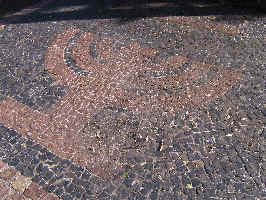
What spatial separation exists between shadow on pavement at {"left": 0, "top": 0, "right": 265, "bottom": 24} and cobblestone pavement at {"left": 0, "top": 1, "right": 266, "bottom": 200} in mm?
333

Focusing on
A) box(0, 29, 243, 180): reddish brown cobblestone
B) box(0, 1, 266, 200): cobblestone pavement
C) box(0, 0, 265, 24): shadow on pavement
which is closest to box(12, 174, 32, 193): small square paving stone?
box(0, 1, 266, 200): cobblestone pavement

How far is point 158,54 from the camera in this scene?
25.2ft

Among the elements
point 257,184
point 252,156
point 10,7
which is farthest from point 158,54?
point 10,7

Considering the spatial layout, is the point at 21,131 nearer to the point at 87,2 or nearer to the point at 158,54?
the point at 158,54

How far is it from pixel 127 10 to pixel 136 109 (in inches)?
174

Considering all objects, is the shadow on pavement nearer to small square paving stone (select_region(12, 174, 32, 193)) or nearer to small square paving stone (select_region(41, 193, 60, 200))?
small square paving stone (select_region(12, 174, 32, 193))

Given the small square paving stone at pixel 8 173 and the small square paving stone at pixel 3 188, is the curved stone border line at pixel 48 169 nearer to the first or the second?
the small square paving stone at pixel 8 173

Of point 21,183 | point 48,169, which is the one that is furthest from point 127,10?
point 21,183

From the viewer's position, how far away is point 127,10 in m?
9.70

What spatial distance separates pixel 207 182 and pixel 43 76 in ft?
14.4

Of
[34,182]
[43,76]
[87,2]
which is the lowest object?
[34,182]

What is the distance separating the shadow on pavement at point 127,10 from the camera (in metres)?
9.10

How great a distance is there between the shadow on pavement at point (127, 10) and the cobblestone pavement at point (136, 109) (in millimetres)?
333

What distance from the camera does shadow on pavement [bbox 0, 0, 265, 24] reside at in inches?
358
